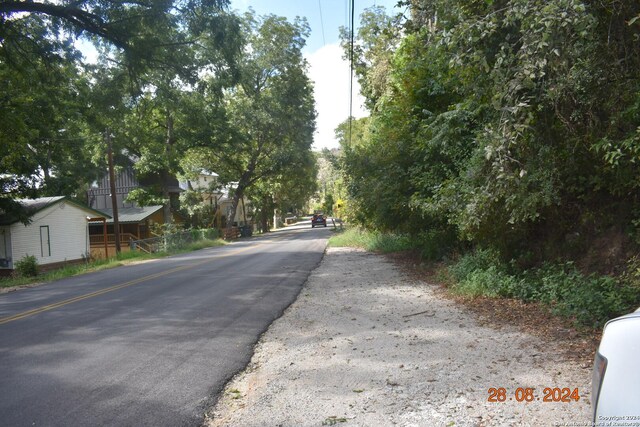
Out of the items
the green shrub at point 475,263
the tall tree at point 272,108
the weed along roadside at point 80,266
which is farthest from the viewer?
the tall tree at point 272,108

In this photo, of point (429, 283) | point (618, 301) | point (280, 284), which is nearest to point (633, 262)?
point (618, 301)

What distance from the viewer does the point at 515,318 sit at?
6797 mm

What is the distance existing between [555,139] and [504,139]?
1.77m

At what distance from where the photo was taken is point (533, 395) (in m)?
4.16

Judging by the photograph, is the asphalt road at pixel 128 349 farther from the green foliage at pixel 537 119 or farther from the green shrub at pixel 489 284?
the green foliage at pixel 537 119

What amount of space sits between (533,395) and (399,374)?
1318 mm

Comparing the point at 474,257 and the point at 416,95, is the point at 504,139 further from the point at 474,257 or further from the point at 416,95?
the point at 416,95

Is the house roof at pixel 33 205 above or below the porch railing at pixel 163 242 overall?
above

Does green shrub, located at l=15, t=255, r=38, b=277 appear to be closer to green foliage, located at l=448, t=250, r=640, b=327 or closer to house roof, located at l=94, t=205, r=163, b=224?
house roof, located at l=94, t=205, r=163, b=224

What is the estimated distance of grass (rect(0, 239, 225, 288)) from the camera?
17.6 metres

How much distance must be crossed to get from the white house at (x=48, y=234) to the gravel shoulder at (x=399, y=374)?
22.3 m

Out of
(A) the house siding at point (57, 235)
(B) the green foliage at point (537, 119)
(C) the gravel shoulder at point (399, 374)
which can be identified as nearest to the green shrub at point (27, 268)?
(A) the house siding at point (57, 235)

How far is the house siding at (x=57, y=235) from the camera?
25.0 m

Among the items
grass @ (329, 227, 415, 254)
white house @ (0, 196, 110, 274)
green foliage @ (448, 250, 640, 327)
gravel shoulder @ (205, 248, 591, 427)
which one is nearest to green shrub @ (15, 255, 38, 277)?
white house @ (0, 196, 110, 274)
